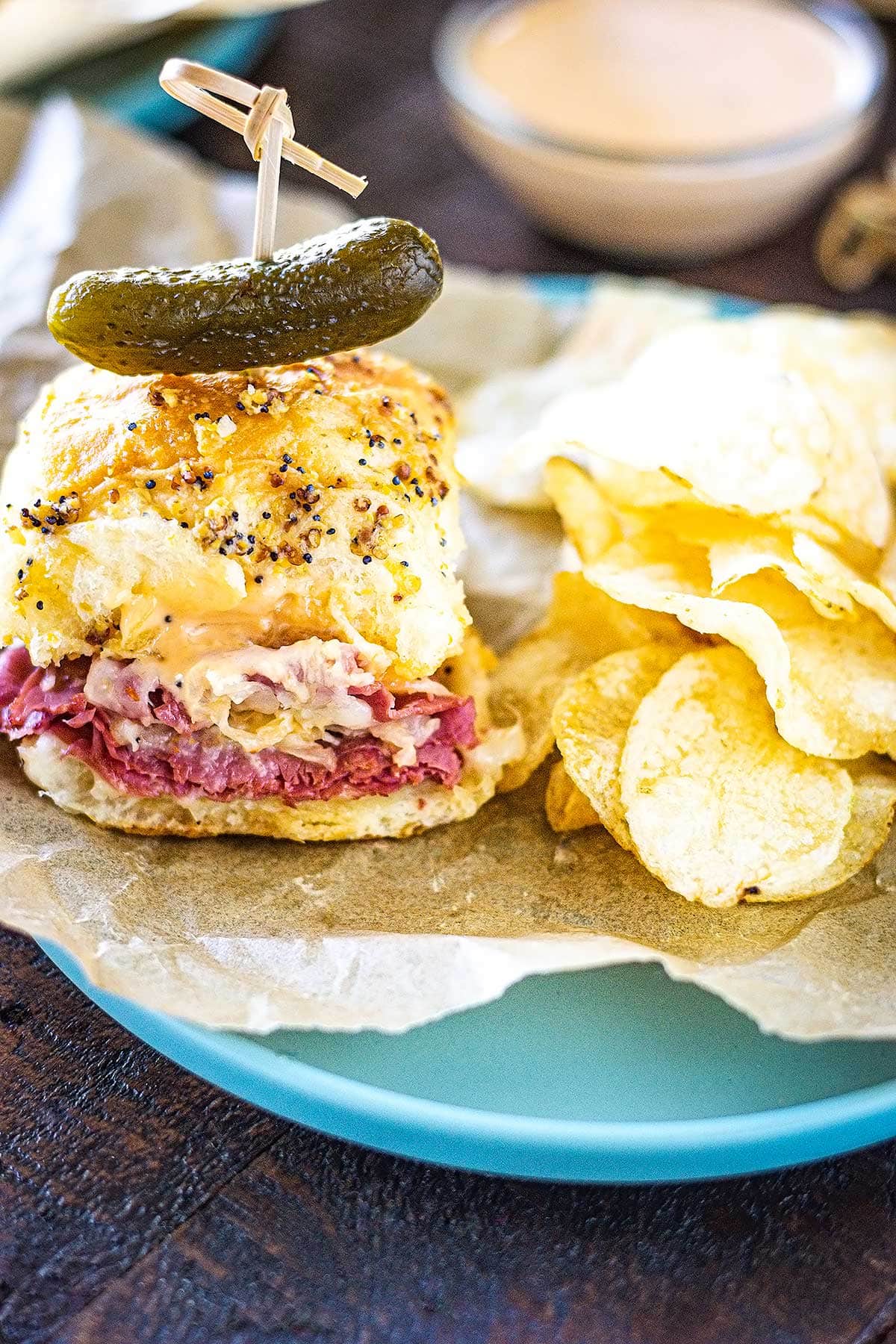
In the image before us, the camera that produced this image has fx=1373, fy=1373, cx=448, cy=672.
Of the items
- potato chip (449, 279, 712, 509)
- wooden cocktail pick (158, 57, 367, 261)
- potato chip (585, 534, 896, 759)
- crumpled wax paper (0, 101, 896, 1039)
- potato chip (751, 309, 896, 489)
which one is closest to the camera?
crumpled wax paper (0, 101, 896, 1039)

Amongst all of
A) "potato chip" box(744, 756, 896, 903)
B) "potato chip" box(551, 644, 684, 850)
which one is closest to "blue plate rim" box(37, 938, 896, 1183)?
"potato chip" box(744, 756, 896, 903)

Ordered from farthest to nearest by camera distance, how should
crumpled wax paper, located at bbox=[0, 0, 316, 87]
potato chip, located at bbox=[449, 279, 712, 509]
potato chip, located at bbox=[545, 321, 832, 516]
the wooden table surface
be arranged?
crumpled wax paper, located at bbox=[0, 0, 316, 87] < potato chip, located at bbox=[449, 279, 712, 509] < potato chip, located at bbox=[545, 321, 832, 516] < the wooden table surface

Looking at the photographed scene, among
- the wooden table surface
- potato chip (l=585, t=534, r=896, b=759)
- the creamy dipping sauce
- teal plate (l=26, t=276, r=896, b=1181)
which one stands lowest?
the wooden table surface

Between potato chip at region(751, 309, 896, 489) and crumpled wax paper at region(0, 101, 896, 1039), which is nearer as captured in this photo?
crumpled wax paper at region(0, 101, 896, 1039)

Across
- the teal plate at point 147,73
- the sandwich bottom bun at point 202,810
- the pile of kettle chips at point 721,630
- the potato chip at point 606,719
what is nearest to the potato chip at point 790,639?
the pile of kettle chips at point 721,630

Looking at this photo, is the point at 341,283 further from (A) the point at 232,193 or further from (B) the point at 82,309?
(A) the point at 232,193

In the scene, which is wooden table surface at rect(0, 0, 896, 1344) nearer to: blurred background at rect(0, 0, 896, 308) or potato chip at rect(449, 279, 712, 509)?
potato chip at rect(449, 279, 712, 509)
